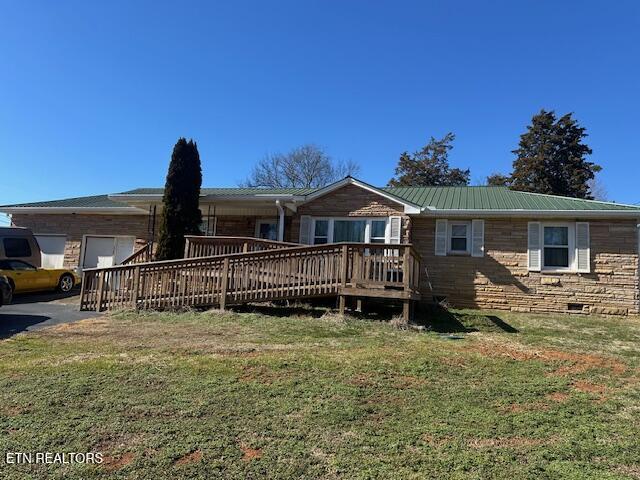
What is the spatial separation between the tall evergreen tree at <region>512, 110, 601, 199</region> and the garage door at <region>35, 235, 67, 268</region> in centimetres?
2672

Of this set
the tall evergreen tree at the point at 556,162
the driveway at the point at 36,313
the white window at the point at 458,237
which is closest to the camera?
the driveway at the point at 36,313

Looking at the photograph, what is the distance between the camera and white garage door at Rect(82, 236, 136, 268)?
1667cm

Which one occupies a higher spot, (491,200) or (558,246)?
(491,200)

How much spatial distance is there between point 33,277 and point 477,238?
1310 cm

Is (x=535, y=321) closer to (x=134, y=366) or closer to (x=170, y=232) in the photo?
(x=134, y=366)

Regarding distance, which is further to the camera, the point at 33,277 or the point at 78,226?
the point at 78,226

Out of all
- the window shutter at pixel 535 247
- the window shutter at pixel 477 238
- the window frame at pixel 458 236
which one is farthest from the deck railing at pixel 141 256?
the window shutter at pixel 535 247

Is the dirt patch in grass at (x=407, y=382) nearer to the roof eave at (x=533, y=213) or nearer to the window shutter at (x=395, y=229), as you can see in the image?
the window shutter at (x=395, y=229)

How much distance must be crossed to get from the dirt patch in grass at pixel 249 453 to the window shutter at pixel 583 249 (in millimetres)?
11372

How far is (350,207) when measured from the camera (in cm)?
1357

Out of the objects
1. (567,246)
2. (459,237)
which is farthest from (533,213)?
(459,237)

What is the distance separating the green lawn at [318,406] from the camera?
3.25 m

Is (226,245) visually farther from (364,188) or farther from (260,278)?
(364,188)

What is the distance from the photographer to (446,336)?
26.5 feet
